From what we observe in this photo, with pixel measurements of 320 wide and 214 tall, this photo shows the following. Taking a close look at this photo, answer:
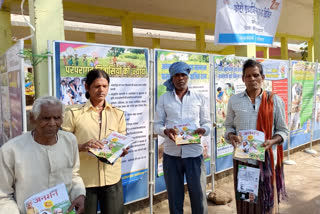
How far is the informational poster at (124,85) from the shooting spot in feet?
9.68

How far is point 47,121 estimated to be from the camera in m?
1.75

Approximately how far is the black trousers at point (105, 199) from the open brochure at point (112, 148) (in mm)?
288

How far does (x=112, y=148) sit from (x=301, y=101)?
5687 mm

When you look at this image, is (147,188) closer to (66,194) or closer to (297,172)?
(66,194)

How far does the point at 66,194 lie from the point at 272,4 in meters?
5.07

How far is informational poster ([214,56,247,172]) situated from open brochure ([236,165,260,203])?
1.95 meters

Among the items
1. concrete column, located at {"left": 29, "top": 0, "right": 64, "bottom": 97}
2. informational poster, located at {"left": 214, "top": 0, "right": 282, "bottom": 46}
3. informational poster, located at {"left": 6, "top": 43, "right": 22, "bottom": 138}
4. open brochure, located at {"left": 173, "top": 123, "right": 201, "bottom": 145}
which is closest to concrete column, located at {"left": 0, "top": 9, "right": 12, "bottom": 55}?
informational poster, located at {"left": 6, "top": 43, "right": 22, "bottom": 138}

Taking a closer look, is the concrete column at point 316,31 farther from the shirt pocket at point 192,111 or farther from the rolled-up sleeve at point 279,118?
the shirt pocket at point 192,111

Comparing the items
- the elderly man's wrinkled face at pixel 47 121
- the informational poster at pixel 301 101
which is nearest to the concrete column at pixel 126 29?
the informational poster at pixel 301 101

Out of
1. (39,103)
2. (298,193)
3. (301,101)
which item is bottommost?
(298,193)

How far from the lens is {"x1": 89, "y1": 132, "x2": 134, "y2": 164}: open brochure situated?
2.23 meters

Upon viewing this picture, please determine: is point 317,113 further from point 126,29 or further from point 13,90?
point 13,90

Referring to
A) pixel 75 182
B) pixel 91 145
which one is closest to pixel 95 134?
pixel 91 145

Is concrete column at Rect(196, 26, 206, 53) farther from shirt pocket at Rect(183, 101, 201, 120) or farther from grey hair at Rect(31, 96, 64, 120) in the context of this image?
grey hair at Rect(31, 96, 64, 120)
